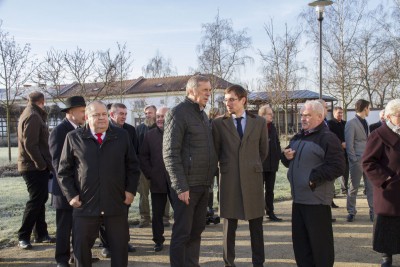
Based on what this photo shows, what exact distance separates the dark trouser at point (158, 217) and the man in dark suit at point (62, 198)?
3.94 ft

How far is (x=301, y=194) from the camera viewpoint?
443 centimetres

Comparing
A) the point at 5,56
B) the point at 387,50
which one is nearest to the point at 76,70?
the point at 5,56

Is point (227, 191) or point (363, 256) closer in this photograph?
point (227, 191)

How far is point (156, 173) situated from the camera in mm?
5801

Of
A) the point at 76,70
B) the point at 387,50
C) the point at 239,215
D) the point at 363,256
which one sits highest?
the point at 387,50

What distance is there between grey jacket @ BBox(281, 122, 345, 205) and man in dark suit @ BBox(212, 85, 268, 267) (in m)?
0.44

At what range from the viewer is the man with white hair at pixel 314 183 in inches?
169

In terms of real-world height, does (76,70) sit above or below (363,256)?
above

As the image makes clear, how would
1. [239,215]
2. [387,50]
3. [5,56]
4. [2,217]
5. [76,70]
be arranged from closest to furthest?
[239,215]
[2,217]
[76,70]
[5,56]
[387,50]

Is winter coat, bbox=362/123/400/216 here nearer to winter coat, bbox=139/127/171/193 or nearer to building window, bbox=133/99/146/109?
winter coat, bbox=139/127/171/193

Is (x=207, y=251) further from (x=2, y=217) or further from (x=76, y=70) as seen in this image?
(x=76, y=70)

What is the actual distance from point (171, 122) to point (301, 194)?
160cm

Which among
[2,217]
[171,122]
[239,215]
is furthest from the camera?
[2,217]

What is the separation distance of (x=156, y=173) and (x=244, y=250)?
5.26ft
